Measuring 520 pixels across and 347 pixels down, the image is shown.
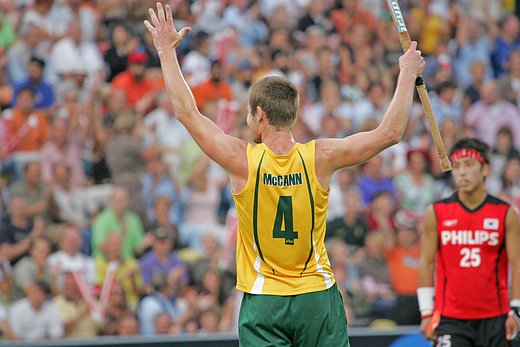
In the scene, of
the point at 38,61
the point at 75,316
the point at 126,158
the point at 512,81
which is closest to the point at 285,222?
the point at 75,316

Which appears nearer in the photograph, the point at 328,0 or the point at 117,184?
the point at 117,184

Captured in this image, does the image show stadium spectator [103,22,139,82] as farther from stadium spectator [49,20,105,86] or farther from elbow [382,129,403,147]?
elbow [382,129,403,147]

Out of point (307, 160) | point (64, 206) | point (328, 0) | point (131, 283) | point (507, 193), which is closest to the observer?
point (307, 160)

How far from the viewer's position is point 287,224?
592cm

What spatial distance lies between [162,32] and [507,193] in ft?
27.8

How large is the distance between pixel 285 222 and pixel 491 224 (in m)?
2.72

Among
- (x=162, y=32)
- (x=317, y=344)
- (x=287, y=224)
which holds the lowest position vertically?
(x=317, y=344)

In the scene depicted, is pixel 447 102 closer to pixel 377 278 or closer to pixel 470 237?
pixel 377 278

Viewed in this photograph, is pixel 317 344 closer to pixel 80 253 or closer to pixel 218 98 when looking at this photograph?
pixel 80 253

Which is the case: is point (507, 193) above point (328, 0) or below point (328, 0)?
below

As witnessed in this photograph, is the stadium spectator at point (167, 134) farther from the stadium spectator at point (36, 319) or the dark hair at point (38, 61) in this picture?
the stadium spectator at point (36, 319)

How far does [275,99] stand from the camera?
592 cm

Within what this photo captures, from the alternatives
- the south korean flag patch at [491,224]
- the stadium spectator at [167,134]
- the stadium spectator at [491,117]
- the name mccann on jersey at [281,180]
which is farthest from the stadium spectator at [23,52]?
the name mccann on jersey at [281,180]

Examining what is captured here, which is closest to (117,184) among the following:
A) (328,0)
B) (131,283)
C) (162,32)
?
(131,283)
